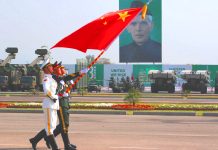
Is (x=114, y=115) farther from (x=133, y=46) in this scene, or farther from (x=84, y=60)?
(x=133, y=46)

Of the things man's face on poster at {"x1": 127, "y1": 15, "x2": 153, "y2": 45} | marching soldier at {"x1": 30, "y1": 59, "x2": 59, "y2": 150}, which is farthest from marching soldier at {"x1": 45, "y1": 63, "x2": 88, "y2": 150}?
man's face on poster at {"x1": 127, "y1": 15, "x2": 153, "y2": 45}

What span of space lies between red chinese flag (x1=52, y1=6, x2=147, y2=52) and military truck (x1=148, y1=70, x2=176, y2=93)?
121 feet

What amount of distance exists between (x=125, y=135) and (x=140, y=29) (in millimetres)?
46505

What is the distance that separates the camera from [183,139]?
38.5 feet

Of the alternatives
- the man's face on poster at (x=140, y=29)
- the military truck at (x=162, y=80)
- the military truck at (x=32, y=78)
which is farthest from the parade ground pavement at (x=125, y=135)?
the man's face on poster at (x=140, y=29)

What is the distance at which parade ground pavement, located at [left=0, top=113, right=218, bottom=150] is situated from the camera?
34.6 feet

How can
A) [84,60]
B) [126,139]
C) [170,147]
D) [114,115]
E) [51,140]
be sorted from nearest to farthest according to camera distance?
[51,140] → [170,147] → [126,139] → [114,115] → [84,60]

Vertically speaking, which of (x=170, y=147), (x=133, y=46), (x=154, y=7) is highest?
(x=154, y=7)

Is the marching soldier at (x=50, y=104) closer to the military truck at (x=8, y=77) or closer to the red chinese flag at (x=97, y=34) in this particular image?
the red chinese flag at (x=97, y=34)

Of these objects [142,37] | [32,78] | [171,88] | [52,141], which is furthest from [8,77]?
[52,141]

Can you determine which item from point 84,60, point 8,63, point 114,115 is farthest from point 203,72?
point 114,115

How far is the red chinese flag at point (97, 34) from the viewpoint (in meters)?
10.4

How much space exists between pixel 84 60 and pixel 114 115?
83.7ft

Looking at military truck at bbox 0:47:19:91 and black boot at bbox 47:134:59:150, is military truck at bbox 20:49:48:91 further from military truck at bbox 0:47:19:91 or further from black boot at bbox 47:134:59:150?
black boot at bbox 47:134:59:150
